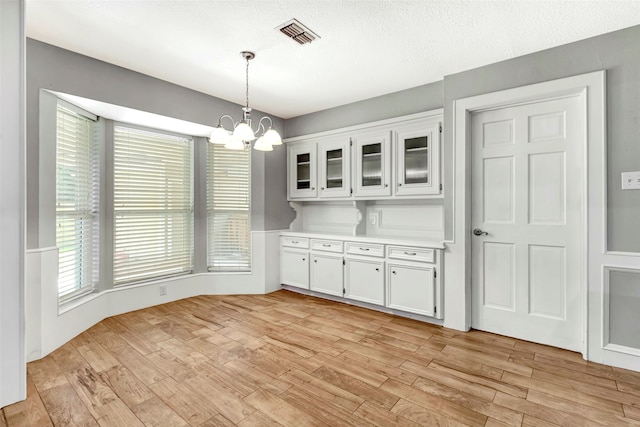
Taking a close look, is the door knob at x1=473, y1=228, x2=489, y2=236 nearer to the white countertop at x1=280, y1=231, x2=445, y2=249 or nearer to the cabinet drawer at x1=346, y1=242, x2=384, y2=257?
the white countertop at x1=280, y1=231, x2=445, y2=249

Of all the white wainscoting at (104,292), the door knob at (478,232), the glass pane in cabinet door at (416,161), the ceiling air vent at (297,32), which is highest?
the ceiling air vent at (297,32)

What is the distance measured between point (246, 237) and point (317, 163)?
147 cm

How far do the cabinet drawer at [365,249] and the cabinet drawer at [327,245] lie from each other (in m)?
0.14

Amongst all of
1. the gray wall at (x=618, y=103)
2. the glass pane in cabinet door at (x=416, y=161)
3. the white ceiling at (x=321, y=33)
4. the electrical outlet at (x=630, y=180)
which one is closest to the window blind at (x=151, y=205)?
the white ceiling at (x=321, y=33)

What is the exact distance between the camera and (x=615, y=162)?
8.01ft

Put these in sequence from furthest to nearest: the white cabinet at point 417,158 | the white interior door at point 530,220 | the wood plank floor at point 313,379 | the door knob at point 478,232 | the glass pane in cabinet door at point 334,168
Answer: the glass pane in cabinet door at point 334,168
the white cabinet at point 417,158
the door knob at point 478,232
the white interior door at point 530,220
the wood plank floor at point 313,379

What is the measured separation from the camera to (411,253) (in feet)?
11.1

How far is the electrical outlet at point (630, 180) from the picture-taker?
2352 millimetres

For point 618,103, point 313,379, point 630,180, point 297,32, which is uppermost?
point 297,32

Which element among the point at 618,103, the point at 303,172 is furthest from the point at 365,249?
the point at 618,103

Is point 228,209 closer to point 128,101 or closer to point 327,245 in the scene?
point 327,245

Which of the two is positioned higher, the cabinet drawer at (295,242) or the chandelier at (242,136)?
the chandelier at (242,136)

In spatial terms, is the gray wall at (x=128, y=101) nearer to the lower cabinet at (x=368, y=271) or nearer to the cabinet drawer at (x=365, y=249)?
the lower cabinet at (x=368, y=271)

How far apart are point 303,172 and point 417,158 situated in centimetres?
172
